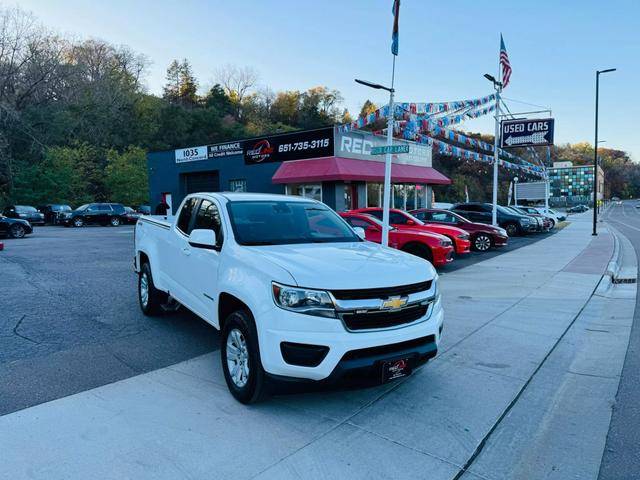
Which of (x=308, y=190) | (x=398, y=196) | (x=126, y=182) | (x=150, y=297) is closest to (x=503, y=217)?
(x=398, y=196)

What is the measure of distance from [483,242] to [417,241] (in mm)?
5941

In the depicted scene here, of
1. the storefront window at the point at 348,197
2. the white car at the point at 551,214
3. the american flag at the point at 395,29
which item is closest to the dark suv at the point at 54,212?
the storefront window at the point at 348,197

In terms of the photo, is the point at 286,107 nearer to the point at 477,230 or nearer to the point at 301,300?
the point at 477,230

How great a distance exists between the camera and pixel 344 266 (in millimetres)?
3697

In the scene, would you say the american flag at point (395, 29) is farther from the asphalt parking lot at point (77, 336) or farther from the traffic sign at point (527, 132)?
the traffic sign at point (527, 132)

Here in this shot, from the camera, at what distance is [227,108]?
72.7m

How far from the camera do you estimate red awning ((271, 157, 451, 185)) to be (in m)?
20.4

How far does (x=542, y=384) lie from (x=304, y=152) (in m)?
18.8

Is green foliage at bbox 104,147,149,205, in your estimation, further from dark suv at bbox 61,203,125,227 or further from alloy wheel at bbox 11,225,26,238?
alloy wheel at bbox 11,225,26,238

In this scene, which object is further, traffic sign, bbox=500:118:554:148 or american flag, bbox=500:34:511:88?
traffic sign, bbox=500:118:554:148

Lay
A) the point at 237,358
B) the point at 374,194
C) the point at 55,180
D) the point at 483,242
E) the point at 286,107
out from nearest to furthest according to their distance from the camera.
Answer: the point at 237,358 < the point at 483,242 < the point at 374,194 < the point at 55,180 < the point at 286,107

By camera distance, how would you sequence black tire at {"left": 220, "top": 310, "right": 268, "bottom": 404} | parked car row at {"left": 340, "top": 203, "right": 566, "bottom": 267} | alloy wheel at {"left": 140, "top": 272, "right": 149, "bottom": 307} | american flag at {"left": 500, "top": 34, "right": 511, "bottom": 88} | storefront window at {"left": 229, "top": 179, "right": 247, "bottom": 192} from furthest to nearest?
storefront window at {"left": 229, "top": 179, "right": 247, "bottom": 192}
american flag at {"left": 500, "top": 34, "right": 511, "bottom": 88}
parked car row at {"left": 340, "top": 203, "right": 566, "bottom": 267}
alloy wheel at {"left": 140, "top": 272, "right": 149, "bottom": 307}
black tire at {"left": 220, "top": 310, "right": 268, "bottom": 404}

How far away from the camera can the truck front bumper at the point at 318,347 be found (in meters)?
3.35

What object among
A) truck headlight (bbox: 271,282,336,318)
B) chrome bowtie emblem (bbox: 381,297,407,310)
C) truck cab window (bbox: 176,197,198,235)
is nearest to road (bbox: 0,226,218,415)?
truck cab window (bbox: 176,197,198,235)
